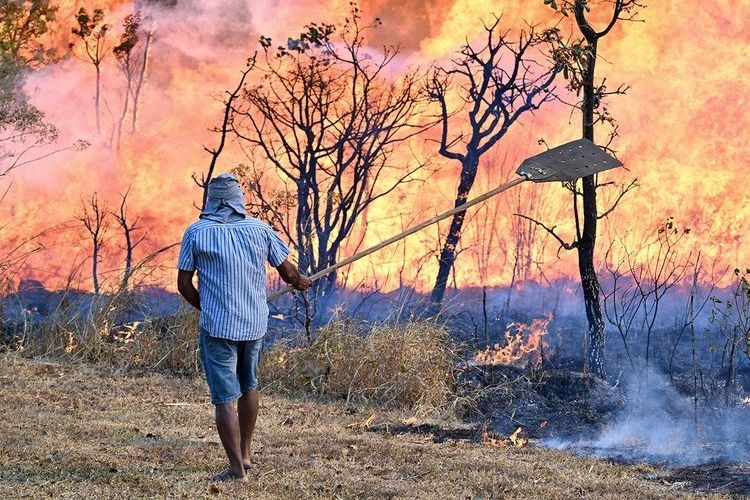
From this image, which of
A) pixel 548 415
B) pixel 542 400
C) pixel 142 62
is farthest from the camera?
pixel 142 62

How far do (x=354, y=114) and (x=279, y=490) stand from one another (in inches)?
309

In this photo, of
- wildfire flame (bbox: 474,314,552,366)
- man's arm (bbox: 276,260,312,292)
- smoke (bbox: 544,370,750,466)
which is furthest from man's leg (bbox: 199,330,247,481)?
wildfire flame (bbox: 474,314,552,366)

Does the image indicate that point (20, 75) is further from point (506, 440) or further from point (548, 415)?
point (506, 440)

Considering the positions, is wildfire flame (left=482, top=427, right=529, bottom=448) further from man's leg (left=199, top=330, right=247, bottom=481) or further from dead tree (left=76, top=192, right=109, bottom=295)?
dead tree (left=76, top=192, right=109, bottom=295)

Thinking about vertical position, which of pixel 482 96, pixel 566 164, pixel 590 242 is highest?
pixel 482 96

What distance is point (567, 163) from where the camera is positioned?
674 centimetres

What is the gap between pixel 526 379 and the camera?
9672 mm

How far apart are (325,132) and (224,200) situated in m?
7.50

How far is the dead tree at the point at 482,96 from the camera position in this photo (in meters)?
12.6

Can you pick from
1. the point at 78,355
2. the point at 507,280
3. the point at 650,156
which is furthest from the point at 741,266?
the point at 78,355

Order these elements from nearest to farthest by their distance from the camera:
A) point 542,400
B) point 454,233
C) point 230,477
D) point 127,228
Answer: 1. point 230,477
2. point 542,400
3. point 454,233
4. point 127,228

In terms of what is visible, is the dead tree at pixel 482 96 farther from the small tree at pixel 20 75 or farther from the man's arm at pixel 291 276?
the man's arm at pixel 291 276

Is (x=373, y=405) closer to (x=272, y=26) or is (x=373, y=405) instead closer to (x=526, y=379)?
(x=526, y=379)

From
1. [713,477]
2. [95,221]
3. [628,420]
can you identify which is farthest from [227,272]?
[95,221]
